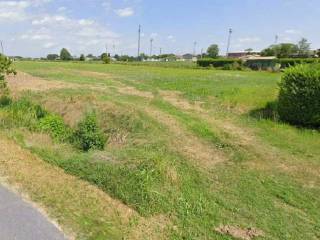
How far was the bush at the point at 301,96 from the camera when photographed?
29.7 ft

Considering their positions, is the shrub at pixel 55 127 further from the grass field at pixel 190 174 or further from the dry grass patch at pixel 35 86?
the dry grass patch at pixel 35 86

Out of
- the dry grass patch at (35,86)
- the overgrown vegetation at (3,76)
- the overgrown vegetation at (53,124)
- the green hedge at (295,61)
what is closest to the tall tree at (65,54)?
the green hedge at (295,61)

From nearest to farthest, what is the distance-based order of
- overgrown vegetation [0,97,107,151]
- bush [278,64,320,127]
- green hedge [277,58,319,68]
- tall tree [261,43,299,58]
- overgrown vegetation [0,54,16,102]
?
1. overgrown vegetation [0,97,107,151]
2. bush [278,64,320,127]
3. green hedge [277,58,319,68]
4. overgrown vegetation [0,54,16,102]
5. tall tree [261,43,299,58]

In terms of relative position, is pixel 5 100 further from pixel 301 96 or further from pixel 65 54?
pixel 65 54

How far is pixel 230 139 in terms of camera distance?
25.1 feet

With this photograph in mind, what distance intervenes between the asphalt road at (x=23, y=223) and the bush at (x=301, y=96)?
7542 millimetres

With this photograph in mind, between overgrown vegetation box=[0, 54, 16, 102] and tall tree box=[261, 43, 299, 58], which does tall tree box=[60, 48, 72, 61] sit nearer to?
tall tree box=[261, 43, 299, 58]

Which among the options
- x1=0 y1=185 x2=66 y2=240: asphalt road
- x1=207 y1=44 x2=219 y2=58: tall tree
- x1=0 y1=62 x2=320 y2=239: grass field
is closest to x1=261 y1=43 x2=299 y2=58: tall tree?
x1=207 y1=44 x2=219 y2=58: tall tree

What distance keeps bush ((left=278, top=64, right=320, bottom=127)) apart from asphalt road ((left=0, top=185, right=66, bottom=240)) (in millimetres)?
7542

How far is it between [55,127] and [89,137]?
2.38m

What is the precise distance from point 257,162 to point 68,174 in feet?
11.3

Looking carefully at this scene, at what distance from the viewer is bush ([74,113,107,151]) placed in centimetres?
773

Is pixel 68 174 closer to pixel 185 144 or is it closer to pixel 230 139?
pixel 185 144

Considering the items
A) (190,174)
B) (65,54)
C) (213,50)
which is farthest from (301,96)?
(65,54)
